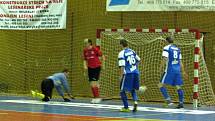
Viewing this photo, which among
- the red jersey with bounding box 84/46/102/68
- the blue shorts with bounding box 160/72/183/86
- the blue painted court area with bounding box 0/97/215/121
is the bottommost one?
the blue painted court area with bounding box 0/97/215/121

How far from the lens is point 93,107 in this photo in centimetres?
1698

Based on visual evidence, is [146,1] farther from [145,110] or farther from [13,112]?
[13,112]

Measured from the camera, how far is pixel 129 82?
15555 millimetres

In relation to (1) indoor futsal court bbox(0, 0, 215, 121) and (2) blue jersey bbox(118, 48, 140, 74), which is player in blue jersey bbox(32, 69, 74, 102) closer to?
(1) indoor futsal court bbox(0, 0, 215, 121)

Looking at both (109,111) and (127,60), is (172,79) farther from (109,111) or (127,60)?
(109,111)

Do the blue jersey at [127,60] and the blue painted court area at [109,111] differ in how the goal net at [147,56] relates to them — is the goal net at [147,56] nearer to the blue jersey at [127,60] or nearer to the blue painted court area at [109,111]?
the blue painted court area at [109,111]

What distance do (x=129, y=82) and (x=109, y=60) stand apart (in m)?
5.88

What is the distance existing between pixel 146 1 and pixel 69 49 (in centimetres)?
539

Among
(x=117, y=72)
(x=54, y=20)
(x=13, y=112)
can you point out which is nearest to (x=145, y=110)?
(x=13, y=112)

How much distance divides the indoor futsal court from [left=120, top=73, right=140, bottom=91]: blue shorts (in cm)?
3

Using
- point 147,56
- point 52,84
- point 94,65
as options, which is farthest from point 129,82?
point 147,56

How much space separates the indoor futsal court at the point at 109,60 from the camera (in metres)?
15.6

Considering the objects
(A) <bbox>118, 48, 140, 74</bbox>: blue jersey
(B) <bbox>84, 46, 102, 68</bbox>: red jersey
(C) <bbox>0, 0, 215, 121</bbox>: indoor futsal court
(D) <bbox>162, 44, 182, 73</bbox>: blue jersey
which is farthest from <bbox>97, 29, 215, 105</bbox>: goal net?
(A) <bbox>118, 48, 140, 74</bbox>: blue jersey

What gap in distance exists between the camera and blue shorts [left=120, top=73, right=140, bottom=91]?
51.0ft
